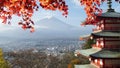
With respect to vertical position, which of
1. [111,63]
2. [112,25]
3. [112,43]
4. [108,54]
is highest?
[112,25]

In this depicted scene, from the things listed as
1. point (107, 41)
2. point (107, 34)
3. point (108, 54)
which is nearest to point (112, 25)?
point (107, 34)

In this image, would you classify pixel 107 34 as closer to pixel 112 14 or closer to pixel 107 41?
pixel 107 41

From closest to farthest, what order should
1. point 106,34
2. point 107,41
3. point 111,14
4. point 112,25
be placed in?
point 106,34 → point 107,41 → point 112,25 → point 111,14

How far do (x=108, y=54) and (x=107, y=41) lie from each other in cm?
117

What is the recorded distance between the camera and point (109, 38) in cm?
2202

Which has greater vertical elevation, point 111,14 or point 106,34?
point 111,14

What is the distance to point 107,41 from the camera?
72.1 ft

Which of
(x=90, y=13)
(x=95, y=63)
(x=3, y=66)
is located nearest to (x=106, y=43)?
(x=95, y=63)

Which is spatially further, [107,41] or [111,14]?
[111,14]

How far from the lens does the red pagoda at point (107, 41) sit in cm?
2109

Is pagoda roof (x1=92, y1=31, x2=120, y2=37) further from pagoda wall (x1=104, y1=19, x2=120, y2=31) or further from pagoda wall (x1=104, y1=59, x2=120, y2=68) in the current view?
pagoda wall (x1=104, y1=59, x2=120, y2=68)

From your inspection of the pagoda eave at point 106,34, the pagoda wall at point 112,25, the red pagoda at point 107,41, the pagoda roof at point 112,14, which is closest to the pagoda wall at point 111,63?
the red pagoda at point 107,41

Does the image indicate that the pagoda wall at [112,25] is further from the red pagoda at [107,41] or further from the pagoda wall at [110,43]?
the pagoda wall at [110,43]

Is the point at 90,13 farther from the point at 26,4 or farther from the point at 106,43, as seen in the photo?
the point at 106,43
